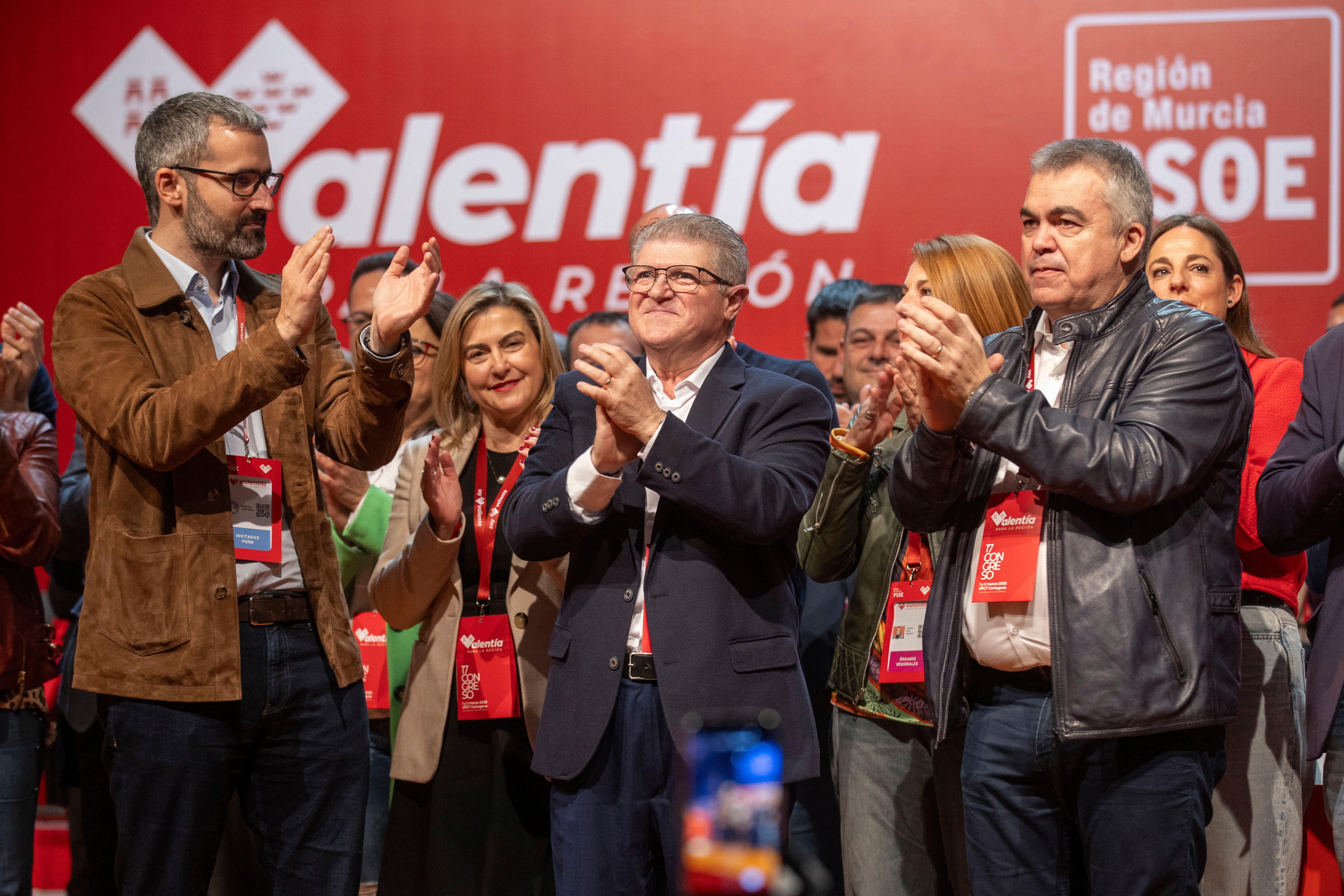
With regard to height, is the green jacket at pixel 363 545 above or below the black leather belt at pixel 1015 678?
above

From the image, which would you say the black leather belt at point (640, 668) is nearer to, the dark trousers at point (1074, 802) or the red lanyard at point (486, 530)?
the dark trousers at point (1074, 802)

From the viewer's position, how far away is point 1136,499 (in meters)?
1.96

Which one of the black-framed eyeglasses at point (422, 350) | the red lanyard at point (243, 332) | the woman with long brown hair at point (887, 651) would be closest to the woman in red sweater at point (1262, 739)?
the woman with long brown hair at point (887, 651)

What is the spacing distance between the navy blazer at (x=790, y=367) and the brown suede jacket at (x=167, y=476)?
73cm

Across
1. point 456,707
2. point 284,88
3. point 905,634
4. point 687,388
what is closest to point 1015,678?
point 905,634

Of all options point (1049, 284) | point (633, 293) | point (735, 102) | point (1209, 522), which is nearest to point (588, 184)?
point (735, 102)

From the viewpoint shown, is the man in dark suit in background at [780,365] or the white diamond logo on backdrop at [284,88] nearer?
the man in dark suit in background at [780,365]

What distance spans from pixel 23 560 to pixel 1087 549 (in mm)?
2419

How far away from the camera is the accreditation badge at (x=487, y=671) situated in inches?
118

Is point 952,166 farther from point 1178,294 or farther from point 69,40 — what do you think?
point 69,40

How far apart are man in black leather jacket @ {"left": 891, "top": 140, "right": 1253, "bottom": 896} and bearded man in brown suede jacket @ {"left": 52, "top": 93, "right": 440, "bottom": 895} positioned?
114 cm

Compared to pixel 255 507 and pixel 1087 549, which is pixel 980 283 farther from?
pixel 255 507

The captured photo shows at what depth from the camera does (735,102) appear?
Answer: 5039mm

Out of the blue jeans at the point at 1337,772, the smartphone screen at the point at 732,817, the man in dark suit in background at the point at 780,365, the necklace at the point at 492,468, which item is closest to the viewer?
the smartphone screen at the point at 732,817
